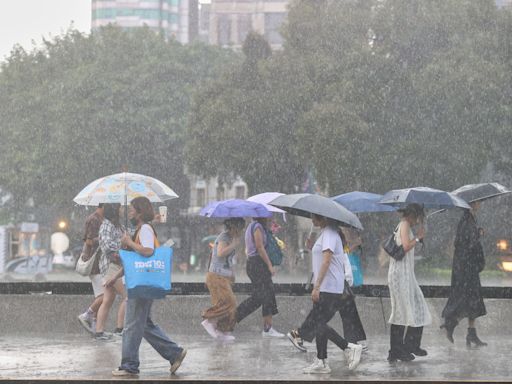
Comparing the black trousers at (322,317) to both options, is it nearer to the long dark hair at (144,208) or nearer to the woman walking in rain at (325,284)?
the woman walking in rain at (325,284)

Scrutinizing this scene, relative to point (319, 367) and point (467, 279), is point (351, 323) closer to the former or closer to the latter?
point (467, 279)

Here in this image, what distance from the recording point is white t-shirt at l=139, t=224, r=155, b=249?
10078mm

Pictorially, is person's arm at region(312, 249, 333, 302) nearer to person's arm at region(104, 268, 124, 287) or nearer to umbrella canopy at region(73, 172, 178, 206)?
person's arm at region(104, 268, 124, 287)

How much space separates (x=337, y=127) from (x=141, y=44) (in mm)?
20900

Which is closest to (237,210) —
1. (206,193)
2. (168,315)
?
(168,315)

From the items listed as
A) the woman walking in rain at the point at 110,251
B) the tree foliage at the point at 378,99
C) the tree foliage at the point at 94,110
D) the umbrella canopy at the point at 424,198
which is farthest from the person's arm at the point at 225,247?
the tree foliage at the point at 94,110

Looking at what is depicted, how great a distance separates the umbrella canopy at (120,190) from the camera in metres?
14.4

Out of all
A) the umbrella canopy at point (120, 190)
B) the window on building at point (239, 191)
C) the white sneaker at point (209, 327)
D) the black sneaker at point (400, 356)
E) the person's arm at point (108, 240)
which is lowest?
the window on building at point (239, 191)

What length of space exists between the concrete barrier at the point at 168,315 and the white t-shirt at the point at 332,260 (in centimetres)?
425

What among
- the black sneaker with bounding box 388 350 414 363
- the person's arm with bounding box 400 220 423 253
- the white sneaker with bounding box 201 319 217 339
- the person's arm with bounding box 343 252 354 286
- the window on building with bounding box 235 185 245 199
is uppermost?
the person's arm with bounding box 400 220 423 253

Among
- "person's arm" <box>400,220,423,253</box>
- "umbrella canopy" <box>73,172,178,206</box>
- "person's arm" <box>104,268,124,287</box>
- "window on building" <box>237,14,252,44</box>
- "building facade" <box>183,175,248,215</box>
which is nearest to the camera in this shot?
"person's arm" <box>400,220,423,253</box>

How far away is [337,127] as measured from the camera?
40375 mm

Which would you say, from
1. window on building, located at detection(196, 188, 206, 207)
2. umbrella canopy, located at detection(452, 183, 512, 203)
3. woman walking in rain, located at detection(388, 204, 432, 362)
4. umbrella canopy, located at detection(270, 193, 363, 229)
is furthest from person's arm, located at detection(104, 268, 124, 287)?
window on building, located at detection(196, 188, 206, 207)

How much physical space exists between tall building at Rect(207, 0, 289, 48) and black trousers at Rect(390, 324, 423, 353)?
83955 mm
